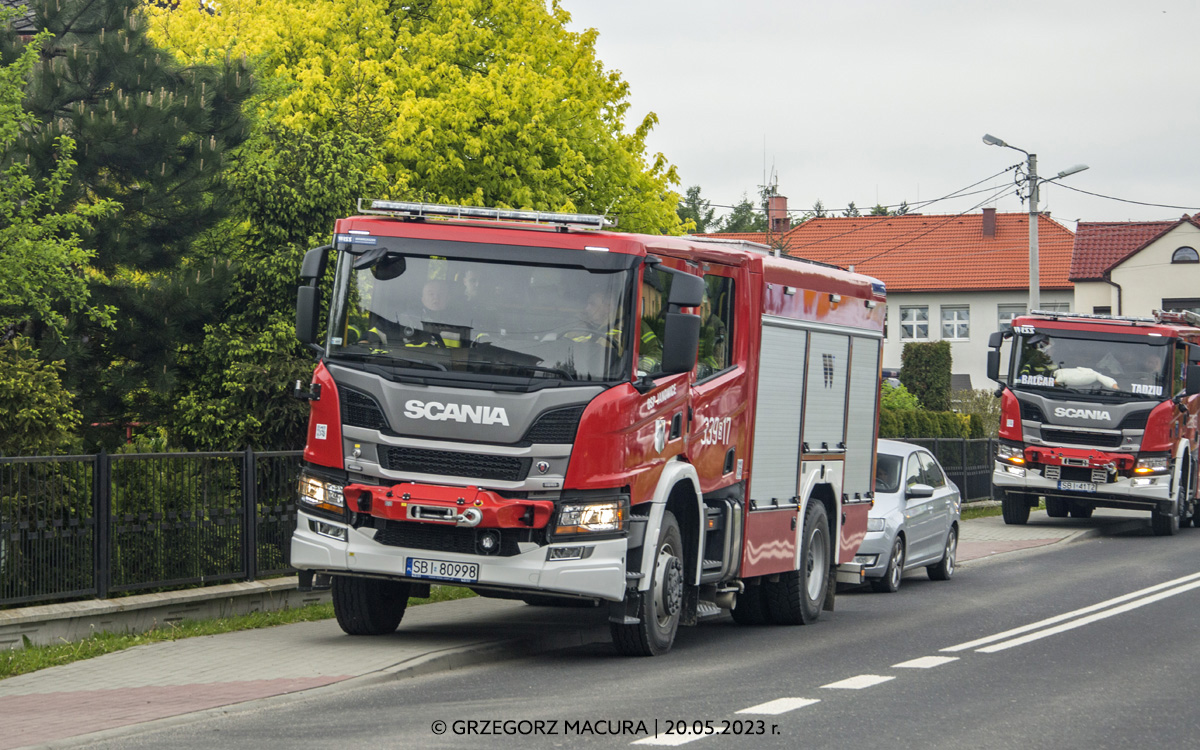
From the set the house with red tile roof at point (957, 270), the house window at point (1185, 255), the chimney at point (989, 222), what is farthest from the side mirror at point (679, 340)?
the chimney at point (989, 222)

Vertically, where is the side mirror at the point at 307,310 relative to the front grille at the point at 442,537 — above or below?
above

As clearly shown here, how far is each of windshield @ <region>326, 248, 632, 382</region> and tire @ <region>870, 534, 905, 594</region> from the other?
7823 millimetres

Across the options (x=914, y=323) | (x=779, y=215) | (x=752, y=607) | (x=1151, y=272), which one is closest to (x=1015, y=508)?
(x=752, y=607)

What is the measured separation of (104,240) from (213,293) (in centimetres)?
142

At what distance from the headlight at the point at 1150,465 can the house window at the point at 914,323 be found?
148 ft

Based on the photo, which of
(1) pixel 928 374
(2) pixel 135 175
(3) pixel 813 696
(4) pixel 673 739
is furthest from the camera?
(1) pixel 928 374

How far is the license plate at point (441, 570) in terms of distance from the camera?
10086 millimetres

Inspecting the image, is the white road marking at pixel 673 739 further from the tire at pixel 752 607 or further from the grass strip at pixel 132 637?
the tire at pixel 752 607

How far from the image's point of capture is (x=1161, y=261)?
213 ft

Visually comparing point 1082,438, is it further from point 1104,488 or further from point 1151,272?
point 1151,272

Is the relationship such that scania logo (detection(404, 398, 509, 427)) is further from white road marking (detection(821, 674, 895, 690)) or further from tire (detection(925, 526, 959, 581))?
tire (detection(925, 526, 959, 581))

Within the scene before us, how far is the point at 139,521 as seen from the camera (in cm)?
1165

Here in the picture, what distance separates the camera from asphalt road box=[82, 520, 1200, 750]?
25.1 ft

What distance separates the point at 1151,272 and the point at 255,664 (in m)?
60.4
